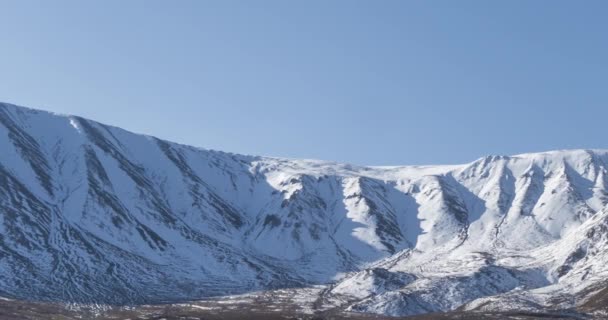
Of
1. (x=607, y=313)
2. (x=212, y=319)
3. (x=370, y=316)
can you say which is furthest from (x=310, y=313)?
(x=607, y=313)

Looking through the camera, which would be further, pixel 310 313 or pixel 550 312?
pixel 310 313

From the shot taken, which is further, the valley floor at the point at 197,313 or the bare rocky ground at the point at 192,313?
the valley floor at the point at 197,313

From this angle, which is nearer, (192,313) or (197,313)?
(192,313)

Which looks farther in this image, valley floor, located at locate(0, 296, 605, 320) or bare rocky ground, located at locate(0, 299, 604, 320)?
valley floor, located at locate(0, 296, 605, 320)

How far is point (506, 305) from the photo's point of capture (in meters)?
189

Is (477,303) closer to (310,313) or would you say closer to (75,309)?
(310,313)

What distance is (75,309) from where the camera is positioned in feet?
607

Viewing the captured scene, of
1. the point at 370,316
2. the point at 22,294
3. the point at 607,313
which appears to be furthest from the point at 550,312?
the point at 22,294

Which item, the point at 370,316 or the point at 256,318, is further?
the point at 370,316

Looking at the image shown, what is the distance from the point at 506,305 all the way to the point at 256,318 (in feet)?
182

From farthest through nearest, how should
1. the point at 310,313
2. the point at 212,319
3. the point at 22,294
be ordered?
the point at 22,294 → the point at 310,313 → the point at 212,319

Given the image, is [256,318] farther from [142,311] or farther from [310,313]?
[142,311]

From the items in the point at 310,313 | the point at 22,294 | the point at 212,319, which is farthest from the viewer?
the point at 22,294

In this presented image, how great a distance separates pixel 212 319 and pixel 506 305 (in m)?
64.4
